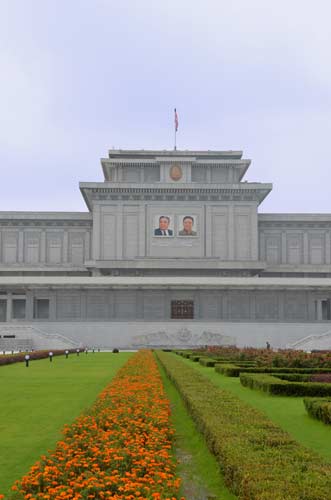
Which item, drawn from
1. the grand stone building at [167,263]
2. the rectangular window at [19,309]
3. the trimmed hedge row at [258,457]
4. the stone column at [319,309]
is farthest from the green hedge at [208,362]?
the rectangular window at [19,309]

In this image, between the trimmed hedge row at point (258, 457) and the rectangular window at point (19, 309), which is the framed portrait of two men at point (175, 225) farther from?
the trimmed hedge row at point (258, 457)

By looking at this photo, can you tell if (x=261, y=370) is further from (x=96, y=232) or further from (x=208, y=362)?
(x=96, y=232)

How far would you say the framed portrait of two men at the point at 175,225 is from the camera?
58.8 meters

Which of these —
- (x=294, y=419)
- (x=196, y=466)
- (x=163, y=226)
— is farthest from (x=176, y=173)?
(x=196, y=466)

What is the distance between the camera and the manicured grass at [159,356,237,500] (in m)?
6.87

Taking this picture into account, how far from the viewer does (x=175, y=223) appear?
58.9m

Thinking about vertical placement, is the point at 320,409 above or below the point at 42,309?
below

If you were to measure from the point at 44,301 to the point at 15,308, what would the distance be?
443cm

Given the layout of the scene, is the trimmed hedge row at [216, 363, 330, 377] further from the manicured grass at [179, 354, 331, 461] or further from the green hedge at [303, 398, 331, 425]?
the green hedge at [303, 398, 331, 425]

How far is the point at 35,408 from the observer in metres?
12.9

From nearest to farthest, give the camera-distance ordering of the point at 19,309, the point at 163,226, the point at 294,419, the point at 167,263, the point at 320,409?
1. the point at 320,409
2. the point at 294,419
3. the point at 167,263
4. the point at 19,309
5. the point at 163,226

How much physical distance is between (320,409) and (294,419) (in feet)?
1.91

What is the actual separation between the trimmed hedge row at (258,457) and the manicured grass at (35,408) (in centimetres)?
253

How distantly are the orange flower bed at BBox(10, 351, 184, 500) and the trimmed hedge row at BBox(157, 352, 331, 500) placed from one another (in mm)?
632
